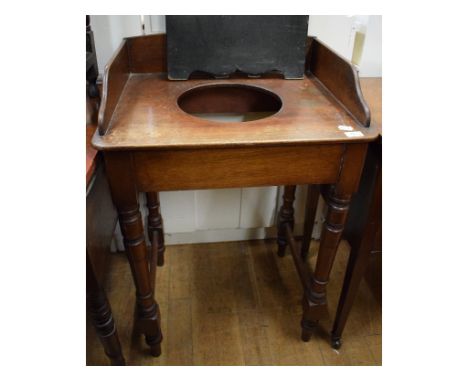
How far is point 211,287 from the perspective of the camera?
4.74 ft

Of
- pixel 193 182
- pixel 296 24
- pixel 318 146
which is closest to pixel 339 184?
pixel 318 146

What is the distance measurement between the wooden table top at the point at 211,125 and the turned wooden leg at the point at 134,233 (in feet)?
0.20

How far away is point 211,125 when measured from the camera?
812 millimetres

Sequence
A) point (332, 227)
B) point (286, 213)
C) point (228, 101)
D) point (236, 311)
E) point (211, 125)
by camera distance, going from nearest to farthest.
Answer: point (211, 125)
point (332, 227)
point (228, 101)
point (236, 311)
point (286, 213)

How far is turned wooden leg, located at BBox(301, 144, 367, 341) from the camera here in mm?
835

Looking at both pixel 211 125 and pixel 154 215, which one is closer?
pixel 211 125

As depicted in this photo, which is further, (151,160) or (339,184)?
(339,184)

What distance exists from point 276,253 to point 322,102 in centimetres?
84

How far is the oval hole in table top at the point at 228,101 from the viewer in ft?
3.56

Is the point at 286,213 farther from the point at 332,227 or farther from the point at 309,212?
the point at 332,227

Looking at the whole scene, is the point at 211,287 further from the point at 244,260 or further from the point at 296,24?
the point at 296,24

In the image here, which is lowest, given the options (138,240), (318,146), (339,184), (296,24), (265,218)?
(265,218)

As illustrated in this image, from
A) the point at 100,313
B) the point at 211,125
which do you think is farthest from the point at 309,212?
the point at 100,313

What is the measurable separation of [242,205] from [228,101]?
0.54 metres
